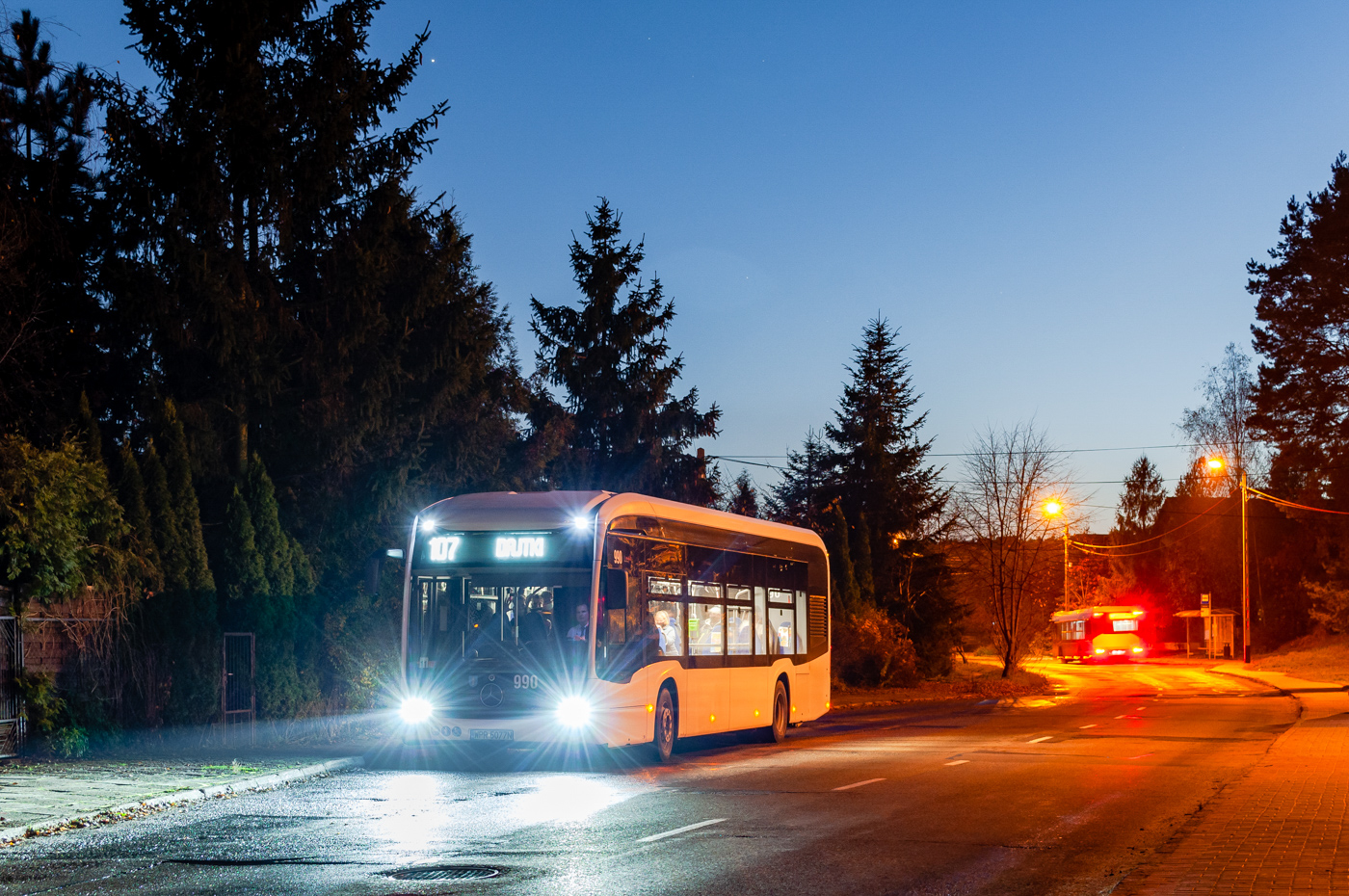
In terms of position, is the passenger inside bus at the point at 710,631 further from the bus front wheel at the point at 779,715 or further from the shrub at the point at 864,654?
the shrub at the point at 864,654

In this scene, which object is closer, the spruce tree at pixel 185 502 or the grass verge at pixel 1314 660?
the spruce tree at pixel 185 502

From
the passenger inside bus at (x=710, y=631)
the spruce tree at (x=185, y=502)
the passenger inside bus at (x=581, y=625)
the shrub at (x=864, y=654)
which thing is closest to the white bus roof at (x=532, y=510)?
the passenger inside bus at (x=581, y=625)

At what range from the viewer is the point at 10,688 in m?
17.4

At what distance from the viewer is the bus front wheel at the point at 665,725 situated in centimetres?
1828

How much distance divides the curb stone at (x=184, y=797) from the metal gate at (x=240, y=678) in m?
4.81

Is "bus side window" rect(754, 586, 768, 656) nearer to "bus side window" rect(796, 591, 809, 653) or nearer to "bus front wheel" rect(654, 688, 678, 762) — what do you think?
"bus side window" rect(796, 591, 809, 653)

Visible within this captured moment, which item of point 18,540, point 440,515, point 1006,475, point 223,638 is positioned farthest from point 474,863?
point 1006,475

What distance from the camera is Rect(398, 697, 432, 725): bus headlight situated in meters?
17.1

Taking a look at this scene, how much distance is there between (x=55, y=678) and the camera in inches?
724

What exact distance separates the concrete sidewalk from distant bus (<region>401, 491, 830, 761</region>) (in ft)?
24.1

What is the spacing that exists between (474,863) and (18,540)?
10.5 m

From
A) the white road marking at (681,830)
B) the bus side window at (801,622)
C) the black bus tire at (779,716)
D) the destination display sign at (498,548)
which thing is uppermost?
the destination display sign at (498,548)

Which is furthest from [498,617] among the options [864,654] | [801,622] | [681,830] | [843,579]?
[843,579]

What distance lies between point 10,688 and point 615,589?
805cm
